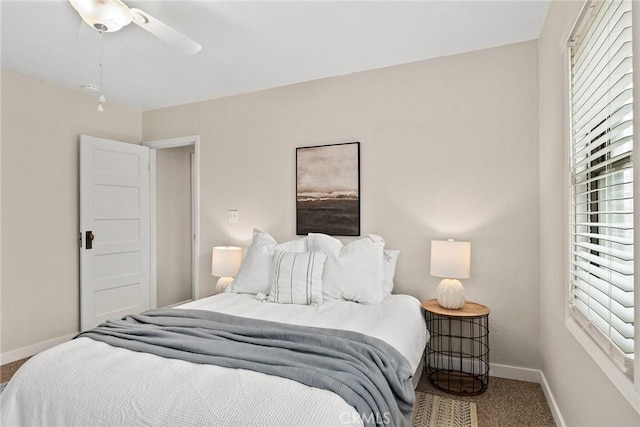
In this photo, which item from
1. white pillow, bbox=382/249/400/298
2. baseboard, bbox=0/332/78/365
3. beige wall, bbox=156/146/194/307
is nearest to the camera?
white pillow, bbox=382/249/400/298

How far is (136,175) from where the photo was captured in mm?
4129

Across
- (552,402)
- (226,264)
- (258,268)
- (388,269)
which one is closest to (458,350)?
(552,402)

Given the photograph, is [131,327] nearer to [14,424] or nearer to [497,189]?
[14,424]

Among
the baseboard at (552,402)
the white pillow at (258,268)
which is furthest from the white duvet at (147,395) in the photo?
the white pillow at (258,268)

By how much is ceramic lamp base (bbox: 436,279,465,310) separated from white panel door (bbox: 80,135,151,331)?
3.25 meters

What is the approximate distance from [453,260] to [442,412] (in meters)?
0.97

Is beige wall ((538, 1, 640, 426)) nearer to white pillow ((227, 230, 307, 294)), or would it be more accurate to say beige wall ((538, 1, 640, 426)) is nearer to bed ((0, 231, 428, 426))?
bed ((0, 231, 428, 426))

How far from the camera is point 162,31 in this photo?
198 cm

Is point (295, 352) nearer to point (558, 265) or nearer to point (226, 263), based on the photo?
point (558, 265)

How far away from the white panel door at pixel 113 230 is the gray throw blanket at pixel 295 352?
195 cm

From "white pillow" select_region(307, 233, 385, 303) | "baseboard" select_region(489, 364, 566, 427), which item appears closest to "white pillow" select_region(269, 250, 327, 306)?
"white pillow" select_region(307, 233, 385, 303)

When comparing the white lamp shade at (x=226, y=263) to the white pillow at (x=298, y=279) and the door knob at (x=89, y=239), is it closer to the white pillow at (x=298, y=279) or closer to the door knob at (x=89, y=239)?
the white pillow at (x=298, y=279)

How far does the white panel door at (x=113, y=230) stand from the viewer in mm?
3652

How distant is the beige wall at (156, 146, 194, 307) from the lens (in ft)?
14.8
